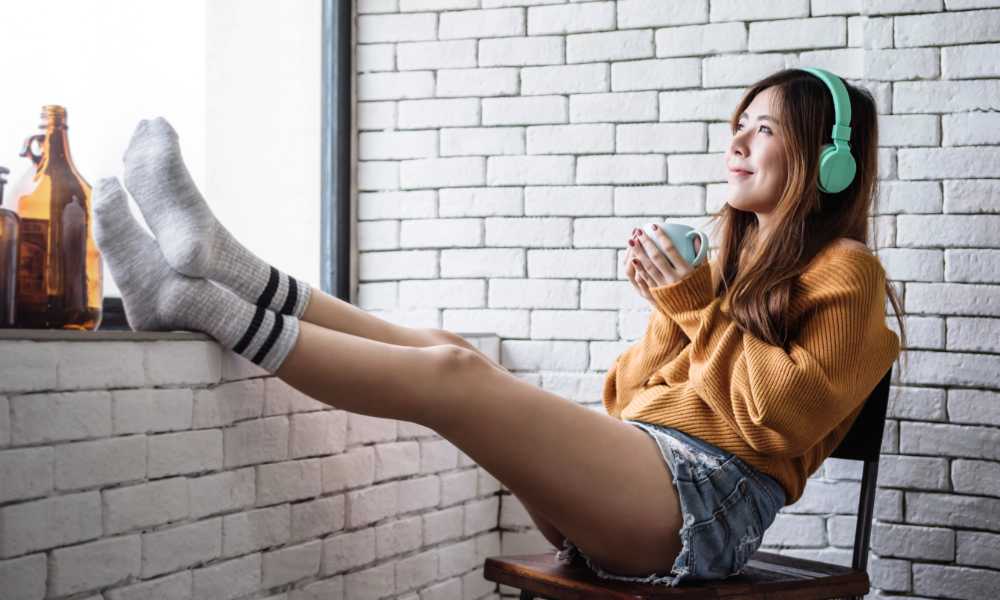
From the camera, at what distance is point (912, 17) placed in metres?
1.98

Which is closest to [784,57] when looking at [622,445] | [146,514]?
[622,445]

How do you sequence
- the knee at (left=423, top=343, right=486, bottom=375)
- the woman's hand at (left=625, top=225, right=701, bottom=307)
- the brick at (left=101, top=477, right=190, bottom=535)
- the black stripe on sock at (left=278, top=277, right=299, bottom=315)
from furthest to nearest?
the woman's hand at (left=625, top=225, right=701, bottom=307) < the black stripe on sock at (left=278, top=277, right=299, bottom=315) < the knee at (left=423, top=343, right=486, bottom=375) < the brick at (left=101, top=477, right=190, bottom=535)

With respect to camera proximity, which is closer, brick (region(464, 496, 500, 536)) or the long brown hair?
the long brown hair

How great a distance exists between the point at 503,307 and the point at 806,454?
87 centimetres

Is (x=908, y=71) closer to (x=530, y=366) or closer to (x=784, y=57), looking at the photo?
(x=784, y=57)

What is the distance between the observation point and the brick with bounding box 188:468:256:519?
140cm

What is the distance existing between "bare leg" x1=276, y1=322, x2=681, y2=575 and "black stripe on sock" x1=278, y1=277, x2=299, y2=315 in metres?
0.14

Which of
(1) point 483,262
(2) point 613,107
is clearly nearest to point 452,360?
(1) point 483,262

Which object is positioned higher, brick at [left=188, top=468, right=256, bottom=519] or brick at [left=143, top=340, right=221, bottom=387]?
brick at [left=143, top=340, right=221, bottom=387]

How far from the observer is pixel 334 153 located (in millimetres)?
2354

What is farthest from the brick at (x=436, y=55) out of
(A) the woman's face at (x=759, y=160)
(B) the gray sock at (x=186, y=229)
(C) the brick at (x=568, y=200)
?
(B) the gray sock at (x=186, y=229)

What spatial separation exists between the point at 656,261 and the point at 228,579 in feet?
2.64

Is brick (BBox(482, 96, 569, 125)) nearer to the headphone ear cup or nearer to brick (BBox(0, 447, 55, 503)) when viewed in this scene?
the headphone ear cup

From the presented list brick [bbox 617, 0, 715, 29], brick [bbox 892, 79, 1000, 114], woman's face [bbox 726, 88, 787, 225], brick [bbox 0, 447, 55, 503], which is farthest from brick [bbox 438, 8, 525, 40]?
brick [bbox 0, 447, 55, 503]
